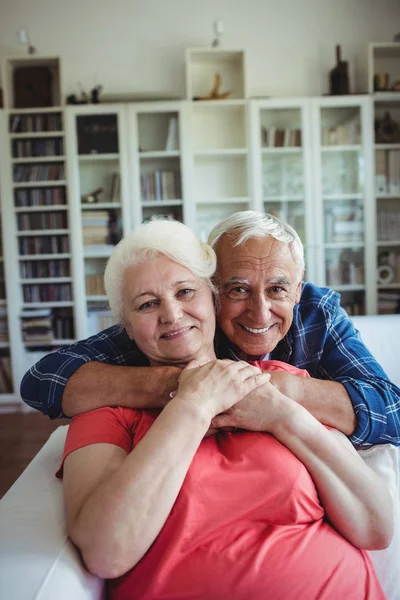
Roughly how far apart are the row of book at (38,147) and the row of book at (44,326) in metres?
1.24

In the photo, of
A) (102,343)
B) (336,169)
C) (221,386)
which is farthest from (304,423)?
(336,169)

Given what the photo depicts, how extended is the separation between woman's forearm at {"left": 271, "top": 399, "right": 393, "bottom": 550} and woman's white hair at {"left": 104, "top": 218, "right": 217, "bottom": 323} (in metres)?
0.44

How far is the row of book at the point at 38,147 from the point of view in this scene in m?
3.86

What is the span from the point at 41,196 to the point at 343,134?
2459mm

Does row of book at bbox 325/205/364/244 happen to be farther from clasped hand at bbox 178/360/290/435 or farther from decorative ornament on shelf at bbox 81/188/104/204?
clasped hand at bbox 178/360/290/435

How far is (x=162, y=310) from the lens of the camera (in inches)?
45.1

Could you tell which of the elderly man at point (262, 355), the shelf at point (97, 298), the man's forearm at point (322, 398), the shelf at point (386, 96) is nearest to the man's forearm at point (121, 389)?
the elderly man at point (262, 355)

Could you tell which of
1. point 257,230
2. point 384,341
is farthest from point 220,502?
point 384,341

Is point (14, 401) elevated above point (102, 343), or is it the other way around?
point (102, 343)

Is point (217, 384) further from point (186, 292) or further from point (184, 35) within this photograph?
point (184, 35)

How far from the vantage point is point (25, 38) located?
373 centimetres

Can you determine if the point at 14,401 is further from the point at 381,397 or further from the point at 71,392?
the point at 381,397

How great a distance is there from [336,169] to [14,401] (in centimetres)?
322

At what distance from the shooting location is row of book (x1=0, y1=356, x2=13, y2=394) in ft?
13.2
